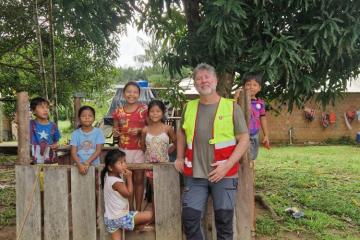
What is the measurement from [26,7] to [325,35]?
7.38 m

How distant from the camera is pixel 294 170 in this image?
33.4 feet

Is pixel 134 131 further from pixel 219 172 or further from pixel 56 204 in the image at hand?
pixel 219 172

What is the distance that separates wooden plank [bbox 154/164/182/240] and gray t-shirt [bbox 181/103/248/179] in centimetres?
38

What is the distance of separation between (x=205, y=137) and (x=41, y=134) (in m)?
2.17

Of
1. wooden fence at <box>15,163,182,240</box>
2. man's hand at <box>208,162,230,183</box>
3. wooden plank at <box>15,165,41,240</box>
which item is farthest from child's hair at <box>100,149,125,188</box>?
man's hand at <box>208,162,230,183</box>

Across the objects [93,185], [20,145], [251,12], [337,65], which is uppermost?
[251,12]

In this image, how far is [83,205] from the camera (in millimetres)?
3822

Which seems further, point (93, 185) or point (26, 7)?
point (26, 7)

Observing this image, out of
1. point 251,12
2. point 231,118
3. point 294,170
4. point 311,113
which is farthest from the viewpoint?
point 311,113

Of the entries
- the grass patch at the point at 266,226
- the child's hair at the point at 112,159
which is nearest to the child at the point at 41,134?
the child's hair at the point at 112,159

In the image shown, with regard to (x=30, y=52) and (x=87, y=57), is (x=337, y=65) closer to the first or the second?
(x=87, y=57)

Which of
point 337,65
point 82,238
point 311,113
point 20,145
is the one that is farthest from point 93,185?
point 311,113

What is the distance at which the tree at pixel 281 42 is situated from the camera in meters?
3.96

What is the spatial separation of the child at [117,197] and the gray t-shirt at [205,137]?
0.67 metres
